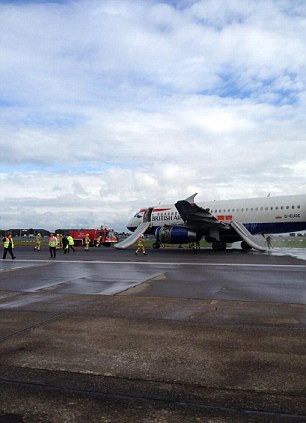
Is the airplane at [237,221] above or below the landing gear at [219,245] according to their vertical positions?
above

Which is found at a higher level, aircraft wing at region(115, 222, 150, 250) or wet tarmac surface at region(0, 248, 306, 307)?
aircraft wing at region(115, 222, 150, 250)

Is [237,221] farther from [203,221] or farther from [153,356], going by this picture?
[153,356]

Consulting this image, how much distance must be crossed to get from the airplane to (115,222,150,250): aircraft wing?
8 cm

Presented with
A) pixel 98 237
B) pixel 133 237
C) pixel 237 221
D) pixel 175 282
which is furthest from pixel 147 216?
pixel 175 282

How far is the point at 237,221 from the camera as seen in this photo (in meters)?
30.3

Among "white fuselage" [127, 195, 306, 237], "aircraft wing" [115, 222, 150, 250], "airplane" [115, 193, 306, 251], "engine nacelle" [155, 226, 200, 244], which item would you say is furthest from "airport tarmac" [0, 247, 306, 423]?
"aircraft wing" [115, 222, 150, 250]

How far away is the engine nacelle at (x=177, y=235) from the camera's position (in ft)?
94.1

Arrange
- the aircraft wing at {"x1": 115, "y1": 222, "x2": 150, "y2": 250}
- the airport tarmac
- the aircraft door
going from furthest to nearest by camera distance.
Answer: the aircraft door → the aircraft wing at {"x1": 115, "y1": 222, "x2": 150, "y2": 250} → the airport tarmac

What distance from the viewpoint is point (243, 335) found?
19.4 ft

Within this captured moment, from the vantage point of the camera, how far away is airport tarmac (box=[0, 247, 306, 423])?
3.53 meters

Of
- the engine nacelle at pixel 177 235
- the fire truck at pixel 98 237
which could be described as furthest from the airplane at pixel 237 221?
the fire truck at pixel 98 237

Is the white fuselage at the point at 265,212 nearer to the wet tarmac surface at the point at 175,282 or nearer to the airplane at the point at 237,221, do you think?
the airplane at the point at 237,221

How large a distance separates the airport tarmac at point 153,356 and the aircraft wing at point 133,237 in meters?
20.1

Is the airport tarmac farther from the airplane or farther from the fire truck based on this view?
the fire truck
